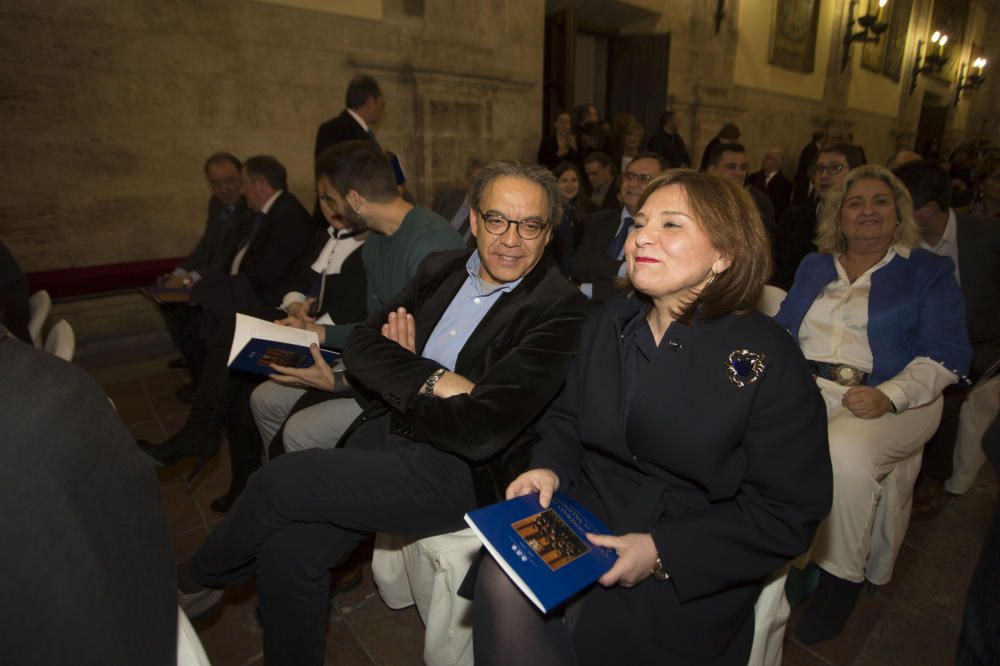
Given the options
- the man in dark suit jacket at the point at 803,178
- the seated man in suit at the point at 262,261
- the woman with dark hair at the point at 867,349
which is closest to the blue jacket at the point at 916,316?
the woman with dark hair at the point at 867,349

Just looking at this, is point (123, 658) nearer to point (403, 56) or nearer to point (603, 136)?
point (403, 56)

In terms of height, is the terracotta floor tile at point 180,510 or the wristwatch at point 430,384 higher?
the wristwatch at point 430,384

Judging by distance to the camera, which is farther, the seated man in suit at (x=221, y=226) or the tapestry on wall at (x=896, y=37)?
the tapestry on wall at (x=896, y=37)

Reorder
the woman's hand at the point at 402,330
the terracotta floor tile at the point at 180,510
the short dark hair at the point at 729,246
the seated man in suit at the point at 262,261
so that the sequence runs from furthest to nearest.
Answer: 1. the seated man in suit at the point at 262,261
2. the terracotta floor tile at the point at 180,510
3. the woman's hand at the point at 402,330
4. the short dark hair at the point at 729,246

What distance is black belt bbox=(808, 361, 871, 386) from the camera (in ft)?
7.21

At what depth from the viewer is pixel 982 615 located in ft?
3.22

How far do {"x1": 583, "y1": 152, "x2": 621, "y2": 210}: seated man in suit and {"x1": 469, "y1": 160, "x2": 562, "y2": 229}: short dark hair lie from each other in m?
3.16

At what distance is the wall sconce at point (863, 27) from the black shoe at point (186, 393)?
1512 centimetres

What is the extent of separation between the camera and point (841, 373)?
2.22 meters

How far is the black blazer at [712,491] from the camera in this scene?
1261mm

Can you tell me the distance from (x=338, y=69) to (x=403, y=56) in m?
0.75

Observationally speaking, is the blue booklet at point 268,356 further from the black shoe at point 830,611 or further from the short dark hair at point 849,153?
the short dark hair at point 849,153

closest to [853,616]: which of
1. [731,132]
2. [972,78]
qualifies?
[731,132]

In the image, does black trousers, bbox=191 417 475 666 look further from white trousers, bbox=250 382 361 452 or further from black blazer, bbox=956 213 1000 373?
black blazer, bbox=956 213 1000 373
